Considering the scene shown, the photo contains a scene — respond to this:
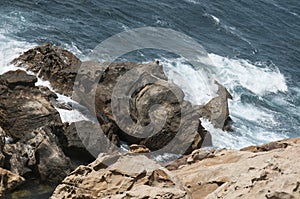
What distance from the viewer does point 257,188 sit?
10.7m

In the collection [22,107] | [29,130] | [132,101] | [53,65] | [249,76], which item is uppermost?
[132,101]

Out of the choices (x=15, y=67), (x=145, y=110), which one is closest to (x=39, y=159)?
(x=145, y=110)

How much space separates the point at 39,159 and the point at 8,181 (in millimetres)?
2122

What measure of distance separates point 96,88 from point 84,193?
14461 mm

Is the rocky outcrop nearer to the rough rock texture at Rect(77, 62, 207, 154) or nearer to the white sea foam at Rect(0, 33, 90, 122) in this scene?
the white sea foam at Rect(0, 33, 90, 122)

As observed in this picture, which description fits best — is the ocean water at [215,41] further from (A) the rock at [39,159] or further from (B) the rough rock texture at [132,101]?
(A) the rock at [39,159]

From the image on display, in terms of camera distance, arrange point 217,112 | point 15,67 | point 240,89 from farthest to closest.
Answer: point 240,89 < point 217,112 < point 15,67

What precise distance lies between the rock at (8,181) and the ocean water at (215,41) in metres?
6.63

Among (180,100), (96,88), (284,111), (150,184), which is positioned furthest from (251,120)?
(150,184)

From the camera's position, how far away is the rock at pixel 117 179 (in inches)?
512

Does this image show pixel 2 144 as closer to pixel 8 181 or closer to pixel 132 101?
pixel 8 181

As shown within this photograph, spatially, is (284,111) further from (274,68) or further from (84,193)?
(84,193)

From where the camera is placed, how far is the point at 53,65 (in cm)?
2964

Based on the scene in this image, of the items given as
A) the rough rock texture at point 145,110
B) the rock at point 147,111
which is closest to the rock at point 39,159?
the rough rock texture at point 145,110
